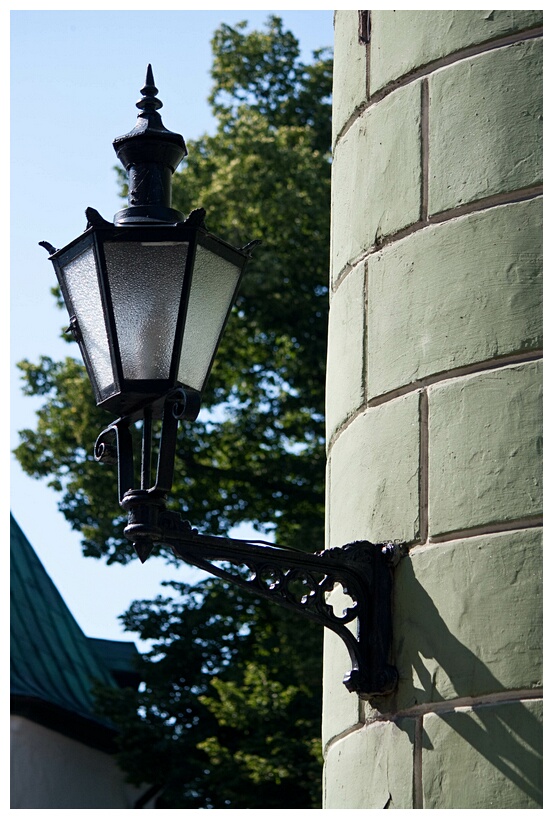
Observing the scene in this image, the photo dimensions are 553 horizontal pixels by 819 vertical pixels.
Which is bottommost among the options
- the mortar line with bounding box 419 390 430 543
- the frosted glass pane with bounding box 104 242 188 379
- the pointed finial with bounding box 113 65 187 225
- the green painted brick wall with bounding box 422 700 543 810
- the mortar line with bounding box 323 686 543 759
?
the green painted brick wall with bounding box 422 700 543 810

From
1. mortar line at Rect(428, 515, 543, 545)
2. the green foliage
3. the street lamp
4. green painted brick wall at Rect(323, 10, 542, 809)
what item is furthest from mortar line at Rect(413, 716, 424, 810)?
the green foliage

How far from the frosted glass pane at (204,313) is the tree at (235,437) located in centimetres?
1178

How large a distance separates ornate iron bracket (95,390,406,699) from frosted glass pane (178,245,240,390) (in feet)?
0.46

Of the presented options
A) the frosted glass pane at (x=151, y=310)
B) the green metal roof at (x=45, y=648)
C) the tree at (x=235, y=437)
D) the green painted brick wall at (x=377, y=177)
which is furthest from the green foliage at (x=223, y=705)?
the frosted glass pane at (x=151, y=310)

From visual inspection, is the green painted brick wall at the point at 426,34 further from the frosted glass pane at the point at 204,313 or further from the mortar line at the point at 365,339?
the frosted glass pane at the point at 204,313

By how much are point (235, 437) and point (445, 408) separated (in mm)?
13936

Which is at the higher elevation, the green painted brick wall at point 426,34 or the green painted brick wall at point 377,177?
the green painted brick wall at point 426,34

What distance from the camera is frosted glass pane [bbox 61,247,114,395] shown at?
140 inches

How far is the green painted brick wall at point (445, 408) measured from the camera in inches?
130

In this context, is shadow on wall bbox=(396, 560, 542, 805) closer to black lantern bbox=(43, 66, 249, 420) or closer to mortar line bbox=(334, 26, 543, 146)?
black lantern bbox=(43, 66, 249, 420)

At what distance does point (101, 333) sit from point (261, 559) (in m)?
0.69

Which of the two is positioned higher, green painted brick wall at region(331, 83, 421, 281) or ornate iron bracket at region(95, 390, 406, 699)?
green painted brick wall at region(331, 83, 421, 281)

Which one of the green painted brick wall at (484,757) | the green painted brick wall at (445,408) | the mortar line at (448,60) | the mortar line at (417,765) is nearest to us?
the green painted brick wall at (484,757)

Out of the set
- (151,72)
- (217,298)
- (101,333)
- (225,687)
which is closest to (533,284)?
(217,298)
